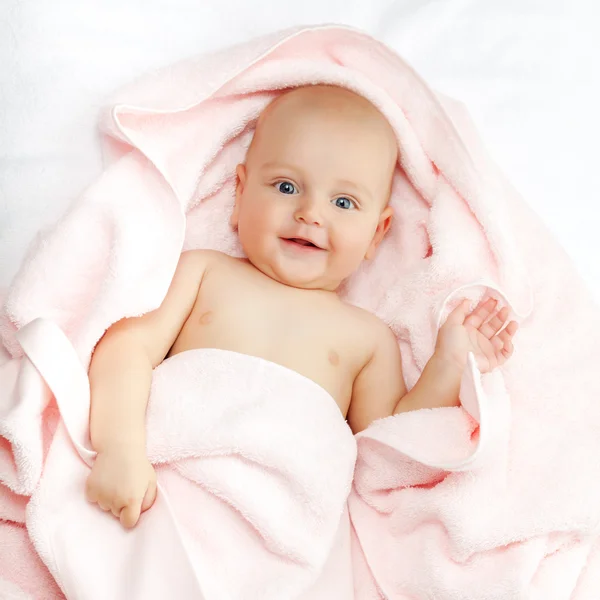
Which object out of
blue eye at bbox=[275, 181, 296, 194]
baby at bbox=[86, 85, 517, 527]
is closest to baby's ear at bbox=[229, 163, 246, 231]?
baby at bbox=[86, 85, 517, 527]

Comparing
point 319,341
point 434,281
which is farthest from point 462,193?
point 319,341

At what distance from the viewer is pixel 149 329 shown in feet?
5.33

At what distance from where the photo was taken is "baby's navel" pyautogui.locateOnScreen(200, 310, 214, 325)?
168 cm

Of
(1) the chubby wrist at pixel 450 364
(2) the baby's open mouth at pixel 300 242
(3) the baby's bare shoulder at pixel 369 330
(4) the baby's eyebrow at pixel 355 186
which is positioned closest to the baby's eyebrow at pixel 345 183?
(4) the baby's eyebrow at pixel 355 186

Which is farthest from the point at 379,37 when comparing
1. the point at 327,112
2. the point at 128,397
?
the point at 128,397

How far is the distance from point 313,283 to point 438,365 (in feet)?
0.94

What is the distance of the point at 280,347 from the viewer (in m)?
1.67

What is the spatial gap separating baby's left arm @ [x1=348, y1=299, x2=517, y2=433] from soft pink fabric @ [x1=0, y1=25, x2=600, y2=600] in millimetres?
42

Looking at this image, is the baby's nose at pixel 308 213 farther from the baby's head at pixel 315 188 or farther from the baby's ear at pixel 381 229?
the baby's ear at pixel 381 229

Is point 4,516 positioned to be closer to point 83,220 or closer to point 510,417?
point 83,220

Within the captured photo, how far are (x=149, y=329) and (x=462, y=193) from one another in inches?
25.1

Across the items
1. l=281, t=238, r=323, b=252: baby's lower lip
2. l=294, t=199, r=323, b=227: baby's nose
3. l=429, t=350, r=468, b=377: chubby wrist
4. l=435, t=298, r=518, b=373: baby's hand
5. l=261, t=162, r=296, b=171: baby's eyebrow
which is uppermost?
l=261, t=162, r=296, b=171: baby's eyebrow

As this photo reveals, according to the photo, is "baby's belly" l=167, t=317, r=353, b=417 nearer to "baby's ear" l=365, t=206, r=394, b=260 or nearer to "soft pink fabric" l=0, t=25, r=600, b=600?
"soft pink fabric" l=0, t=25, r=600, b=600

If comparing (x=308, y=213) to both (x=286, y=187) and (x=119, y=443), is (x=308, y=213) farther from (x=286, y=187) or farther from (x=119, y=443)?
(x=119, y=443)
